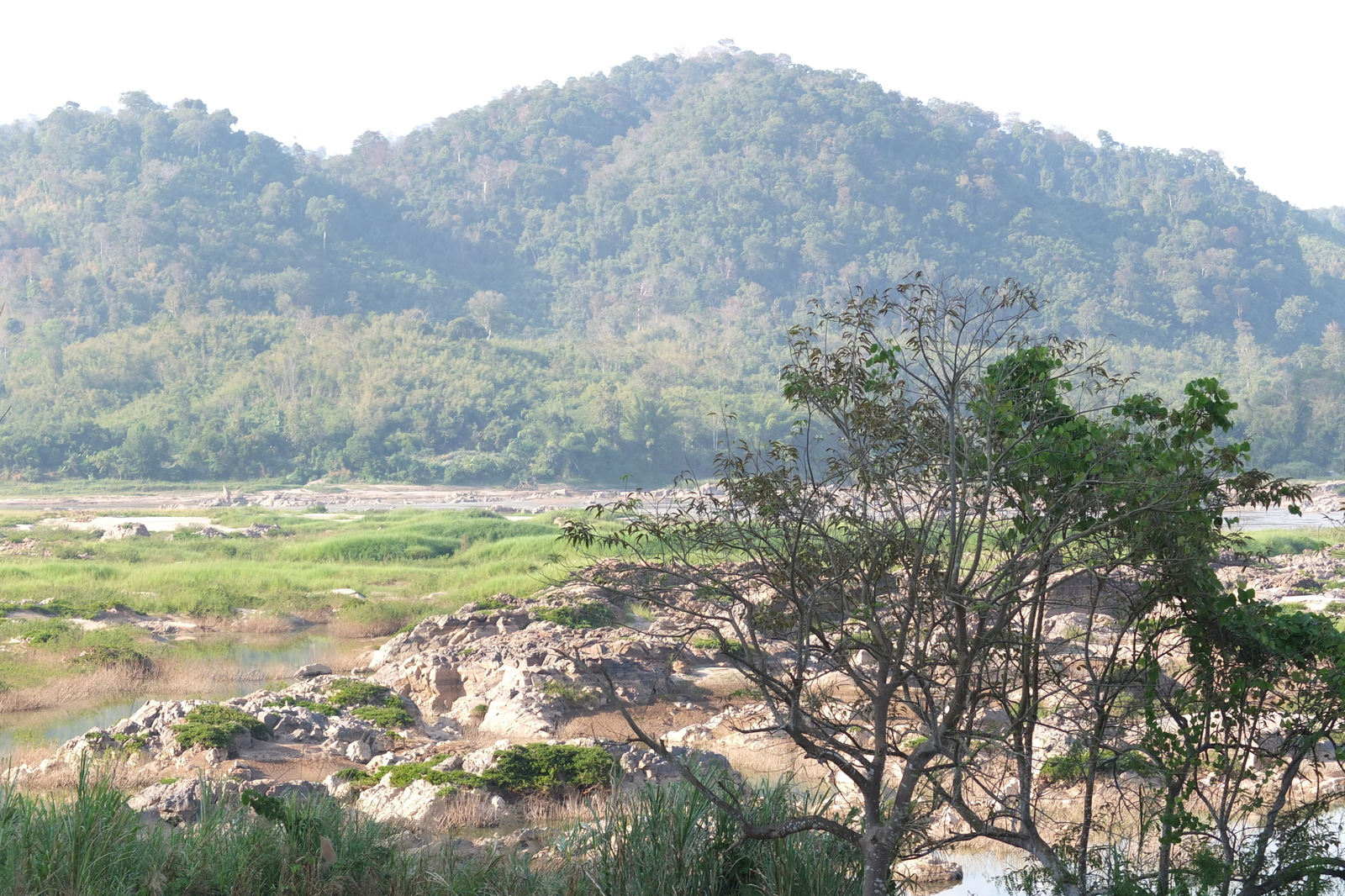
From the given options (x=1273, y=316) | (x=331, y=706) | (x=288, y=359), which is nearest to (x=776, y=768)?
(x=331, y=706)

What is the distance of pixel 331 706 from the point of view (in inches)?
601

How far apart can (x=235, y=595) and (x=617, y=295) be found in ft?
255

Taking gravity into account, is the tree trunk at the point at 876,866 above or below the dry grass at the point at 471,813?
above

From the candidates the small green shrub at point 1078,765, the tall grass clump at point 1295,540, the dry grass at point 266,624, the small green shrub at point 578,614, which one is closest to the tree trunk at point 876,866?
the small green shrub at point 1078,765

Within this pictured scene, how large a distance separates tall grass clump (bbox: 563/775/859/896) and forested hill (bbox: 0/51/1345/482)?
5656 centimetres

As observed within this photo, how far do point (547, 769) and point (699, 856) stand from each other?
5.36 m

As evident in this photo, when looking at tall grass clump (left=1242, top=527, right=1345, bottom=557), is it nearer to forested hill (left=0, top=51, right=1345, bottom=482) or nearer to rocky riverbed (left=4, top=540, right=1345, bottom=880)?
rocky riverbed (left=4, top=540, right=1345, bottom=880)

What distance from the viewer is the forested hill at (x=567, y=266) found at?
67.4 meters

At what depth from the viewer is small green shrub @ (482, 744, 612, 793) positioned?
38.7 ft

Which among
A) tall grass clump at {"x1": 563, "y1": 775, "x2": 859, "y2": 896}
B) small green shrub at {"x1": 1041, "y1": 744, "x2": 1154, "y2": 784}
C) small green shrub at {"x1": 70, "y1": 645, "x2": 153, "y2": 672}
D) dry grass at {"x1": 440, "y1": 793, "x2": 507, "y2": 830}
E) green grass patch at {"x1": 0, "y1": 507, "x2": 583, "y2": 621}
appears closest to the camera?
tall grass clump at {"x1": 563, "y1": 775, "x2": 859, "y2": 896}

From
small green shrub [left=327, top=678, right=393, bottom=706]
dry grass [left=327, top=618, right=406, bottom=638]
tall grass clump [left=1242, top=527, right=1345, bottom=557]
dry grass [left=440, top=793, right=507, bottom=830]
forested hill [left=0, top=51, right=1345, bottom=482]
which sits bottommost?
tall grass clump [left=1242, top=527, right=1345, bottom=557]

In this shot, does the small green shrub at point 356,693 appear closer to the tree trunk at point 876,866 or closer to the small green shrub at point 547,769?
the small green shrub at point 547,769

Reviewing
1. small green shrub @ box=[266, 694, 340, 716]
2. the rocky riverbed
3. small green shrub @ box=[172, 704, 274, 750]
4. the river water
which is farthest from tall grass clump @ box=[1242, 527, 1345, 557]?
small green shrub @ box=[172, 704, 274, 750]

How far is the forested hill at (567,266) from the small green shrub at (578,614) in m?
41.6
